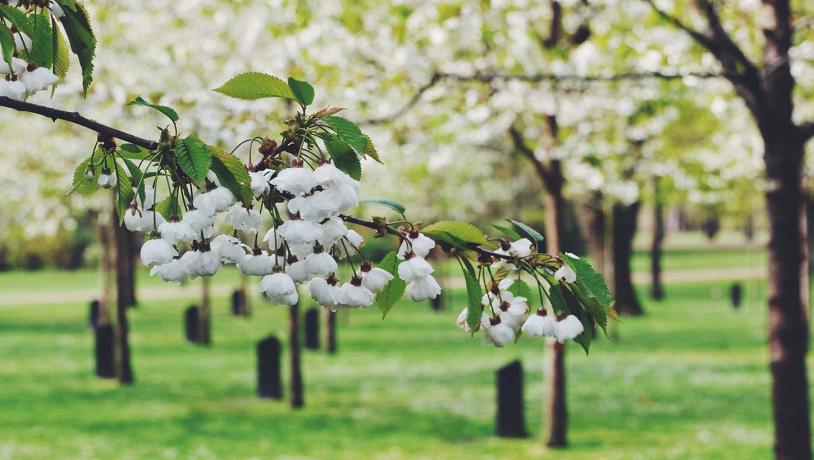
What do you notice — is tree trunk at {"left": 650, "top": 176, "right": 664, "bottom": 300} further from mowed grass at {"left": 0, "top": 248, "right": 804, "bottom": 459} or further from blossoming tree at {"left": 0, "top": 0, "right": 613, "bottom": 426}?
blossoming tree at {"left": 0, "top": 0, "right": 613, "bottom": 426}

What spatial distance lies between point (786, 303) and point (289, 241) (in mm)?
5900

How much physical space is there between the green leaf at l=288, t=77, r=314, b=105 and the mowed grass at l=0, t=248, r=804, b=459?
9.38m

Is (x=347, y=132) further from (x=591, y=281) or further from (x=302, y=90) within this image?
(x=591, y=281)

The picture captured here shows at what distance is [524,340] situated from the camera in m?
25.8

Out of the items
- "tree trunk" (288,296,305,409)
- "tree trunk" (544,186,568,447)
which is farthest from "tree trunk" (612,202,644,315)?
"tree trunk" (544,186,568,447)

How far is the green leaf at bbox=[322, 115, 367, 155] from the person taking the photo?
234 cm

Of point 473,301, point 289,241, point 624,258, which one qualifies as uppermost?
point 624,258

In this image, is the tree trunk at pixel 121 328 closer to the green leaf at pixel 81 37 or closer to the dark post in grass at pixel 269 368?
the dark post in grass at pixel 269 368

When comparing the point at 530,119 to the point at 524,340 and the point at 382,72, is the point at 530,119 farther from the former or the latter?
the point at 524,340

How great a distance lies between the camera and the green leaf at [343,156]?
92.9 inches

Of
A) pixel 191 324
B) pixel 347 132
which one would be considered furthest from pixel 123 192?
pixel 191 324

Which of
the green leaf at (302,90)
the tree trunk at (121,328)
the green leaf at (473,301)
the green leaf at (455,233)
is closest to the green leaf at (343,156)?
the green leaf at (302,90)

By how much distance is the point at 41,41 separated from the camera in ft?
9.07

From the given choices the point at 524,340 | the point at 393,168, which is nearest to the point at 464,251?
the point at 524,340
